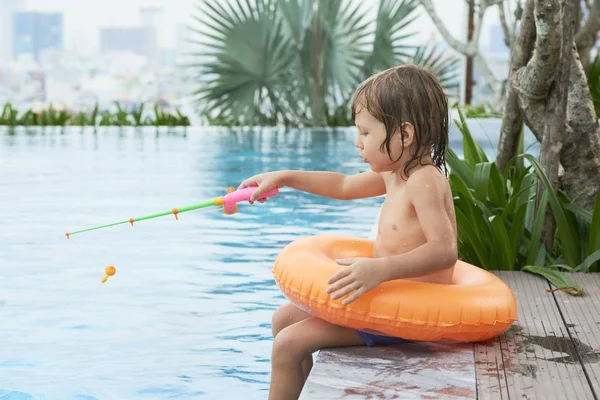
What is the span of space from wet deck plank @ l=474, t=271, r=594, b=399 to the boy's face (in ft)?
1.58

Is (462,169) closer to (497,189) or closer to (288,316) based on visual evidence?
(497,189)

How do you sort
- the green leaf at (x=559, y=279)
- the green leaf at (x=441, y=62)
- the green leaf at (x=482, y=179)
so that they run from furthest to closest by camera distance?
1. the green leaf at (x=441, y=62)
2. the green leaf at (x=482, y=179)
3. the green leaf at (x=559, y=279)

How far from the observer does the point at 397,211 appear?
6.88 ft

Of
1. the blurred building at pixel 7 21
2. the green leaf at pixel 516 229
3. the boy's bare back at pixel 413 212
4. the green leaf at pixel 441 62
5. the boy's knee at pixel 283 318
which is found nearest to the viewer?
the boy's bare back at pixel 413 212

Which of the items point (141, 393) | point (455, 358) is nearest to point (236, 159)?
point (141, 393)

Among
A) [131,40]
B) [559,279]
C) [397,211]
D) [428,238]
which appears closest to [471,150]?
[559,279]

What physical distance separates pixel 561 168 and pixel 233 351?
1433 mm

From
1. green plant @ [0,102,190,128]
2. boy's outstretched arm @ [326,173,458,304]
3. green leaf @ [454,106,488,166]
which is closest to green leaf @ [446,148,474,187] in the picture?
green leaf @ [454,106,488,166]

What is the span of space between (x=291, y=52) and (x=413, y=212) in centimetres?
1114

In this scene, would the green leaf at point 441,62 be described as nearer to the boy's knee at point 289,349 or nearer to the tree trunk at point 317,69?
the tree trunk at point 317,69

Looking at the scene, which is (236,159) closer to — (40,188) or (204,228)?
(40,188)

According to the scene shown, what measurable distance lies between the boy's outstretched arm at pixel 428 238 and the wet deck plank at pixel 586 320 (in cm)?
38

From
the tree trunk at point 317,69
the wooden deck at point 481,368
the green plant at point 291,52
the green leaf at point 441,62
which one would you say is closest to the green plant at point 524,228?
the wooden deck at point 481,368

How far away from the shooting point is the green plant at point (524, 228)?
302cm
